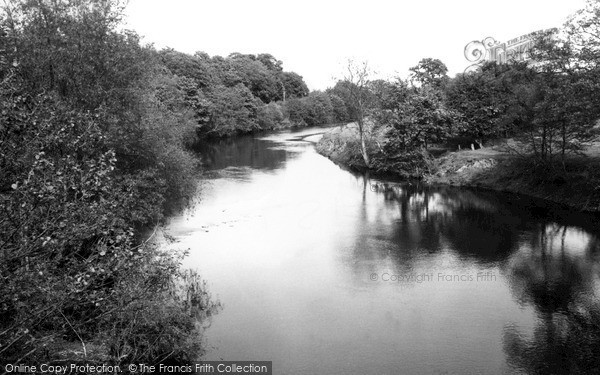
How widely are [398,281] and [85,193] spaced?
57.9ft

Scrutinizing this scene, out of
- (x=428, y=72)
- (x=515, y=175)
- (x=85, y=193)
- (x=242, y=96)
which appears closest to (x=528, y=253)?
(x=515, y=175)

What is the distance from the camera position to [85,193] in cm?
943

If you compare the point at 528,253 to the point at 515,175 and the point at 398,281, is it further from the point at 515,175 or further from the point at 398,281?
the point at 515,175

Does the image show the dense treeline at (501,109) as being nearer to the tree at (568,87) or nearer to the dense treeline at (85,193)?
the tree at (568,87)

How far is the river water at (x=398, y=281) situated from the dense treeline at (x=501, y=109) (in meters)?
6.61

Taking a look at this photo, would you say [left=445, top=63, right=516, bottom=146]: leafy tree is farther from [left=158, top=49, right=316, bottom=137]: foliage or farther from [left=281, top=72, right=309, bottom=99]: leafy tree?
[left=281, top=72, right=309, bottom=99]: leafy tree

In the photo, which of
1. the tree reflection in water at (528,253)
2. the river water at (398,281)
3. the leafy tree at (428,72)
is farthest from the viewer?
the leafy tree at (428,72)

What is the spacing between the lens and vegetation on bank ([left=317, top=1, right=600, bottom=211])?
3519 cm

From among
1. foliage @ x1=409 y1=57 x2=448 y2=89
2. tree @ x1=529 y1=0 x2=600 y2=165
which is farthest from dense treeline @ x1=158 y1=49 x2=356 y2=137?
tree @ x1=529 y1=0 x2=600 y2=165

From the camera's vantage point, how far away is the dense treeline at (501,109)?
3466 centimetres

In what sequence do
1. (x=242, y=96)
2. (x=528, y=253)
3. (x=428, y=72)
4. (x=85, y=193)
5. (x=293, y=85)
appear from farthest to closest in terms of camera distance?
(x=293, y=85) < (x=242, y=96) < (x=428, y=72) < (x=528, y=253) < (x=85, y=193)

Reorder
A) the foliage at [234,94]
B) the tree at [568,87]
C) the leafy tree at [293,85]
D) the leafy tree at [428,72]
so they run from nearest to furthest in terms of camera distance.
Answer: the tree at [568,87], the leafy tree at [428,72], the foliage at [234,94], the leafy tree at [293,85]

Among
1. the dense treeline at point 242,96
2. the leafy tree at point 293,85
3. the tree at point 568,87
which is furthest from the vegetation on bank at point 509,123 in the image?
the leafy tree at point 293,85

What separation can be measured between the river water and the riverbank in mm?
2053
